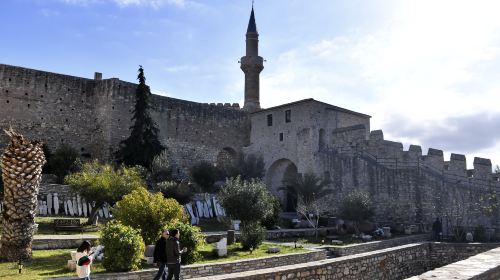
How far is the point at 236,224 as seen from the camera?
58.3 ft

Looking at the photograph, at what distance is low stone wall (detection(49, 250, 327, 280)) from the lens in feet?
29.3

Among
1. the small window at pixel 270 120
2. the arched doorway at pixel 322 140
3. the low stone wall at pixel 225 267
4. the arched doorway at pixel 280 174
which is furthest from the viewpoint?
the small window at pixel 270 120

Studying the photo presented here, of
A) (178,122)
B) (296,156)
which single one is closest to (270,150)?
(296,156)

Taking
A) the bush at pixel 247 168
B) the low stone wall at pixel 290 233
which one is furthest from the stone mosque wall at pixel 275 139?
the low stone wall at pixel 290 233

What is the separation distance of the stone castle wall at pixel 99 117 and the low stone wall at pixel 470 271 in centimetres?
2508

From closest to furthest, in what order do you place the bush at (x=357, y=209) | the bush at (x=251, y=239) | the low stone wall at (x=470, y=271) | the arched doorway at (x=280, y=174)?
the low stone wall at (x=470, y=271) → the bush at (x=251, y=239) → the bush at (x=357, y=209) → the arched doorway at (x=280, y=174)

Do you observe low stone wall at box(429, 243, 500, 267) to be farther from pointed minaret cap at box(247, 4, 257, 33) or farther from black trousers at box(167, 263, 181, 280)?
pointed minaret cap at box(247, 4, 257, 33)

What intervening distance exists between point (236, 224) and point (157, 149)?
1153 cm

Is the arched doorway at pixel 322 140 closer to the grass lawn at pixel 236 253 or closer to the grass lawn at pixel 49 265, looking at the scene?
the grass lawn at pixel 236 253

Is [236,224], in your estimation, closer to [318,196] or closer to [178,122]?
[318,196]

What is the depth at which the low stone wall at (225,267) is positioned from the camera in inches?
352

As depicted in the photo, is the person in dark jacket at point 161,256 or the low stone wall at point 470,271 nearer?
the low stone wall at point 470,271

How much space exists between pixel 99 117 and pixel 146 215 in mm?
19238

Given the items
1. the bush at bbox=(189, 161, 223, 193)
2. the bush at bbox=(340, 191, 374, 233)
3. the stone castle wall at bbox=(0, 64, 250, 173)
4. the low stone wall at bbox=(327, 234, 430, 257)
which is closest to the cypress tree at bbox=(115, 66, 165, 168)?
the stone castle wall at bbox=(0, 64, 250, 173)
